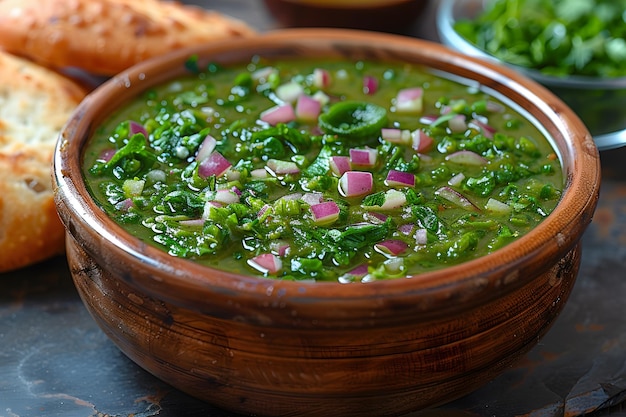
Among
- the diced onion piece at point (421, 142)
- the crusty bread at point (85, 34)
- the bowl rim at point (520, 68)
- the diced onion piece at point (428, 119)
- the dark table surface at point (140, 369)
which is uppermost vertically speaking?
the diced onion piece at point (421, 142)

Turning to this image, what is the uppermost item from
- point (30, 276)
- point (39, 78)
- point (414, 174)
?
point (414, 174)

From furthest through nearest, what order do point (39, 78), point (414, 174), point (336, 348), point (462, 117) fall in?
1. point (39, 78)
2. point (462, 117)
3. point (414, 174)
4. point (336, 348)

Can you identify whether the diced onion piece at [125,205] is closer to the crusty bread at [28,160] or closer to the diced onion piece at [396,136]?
the crusty bread at [28,160]

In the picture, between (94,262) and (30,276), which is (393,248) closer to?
(94,262)

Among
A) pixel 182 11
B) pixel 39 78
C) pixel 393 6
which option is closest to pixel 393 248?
pixel 39 78

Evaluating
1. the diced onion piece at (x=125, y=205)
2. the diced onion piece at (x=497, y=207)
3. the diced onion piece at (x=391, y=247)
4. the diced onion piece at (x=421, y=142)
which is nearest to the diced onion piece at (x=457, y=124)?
the diced onion piece at (x=421, y=142)

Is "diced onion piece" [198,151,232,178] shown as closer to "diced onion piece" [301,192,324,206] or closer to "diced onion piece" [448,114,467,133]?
"diced onion piece" [301,192,324,206]

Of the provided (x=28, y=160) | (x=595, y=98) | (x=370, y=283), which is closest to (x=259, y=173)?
(x=370, y=283)
